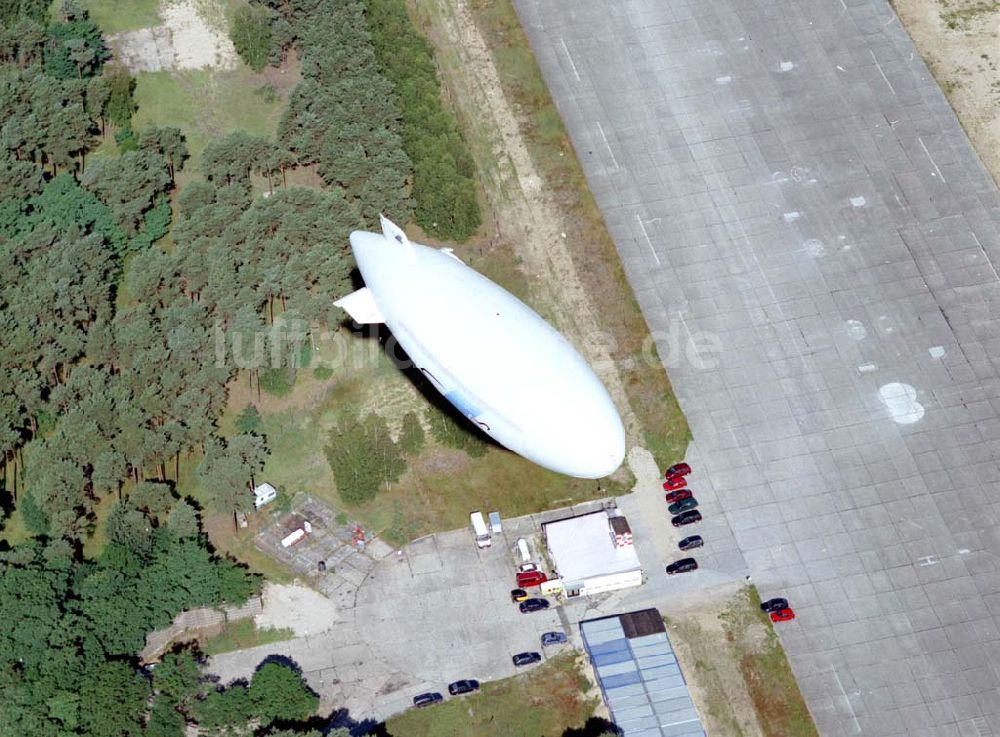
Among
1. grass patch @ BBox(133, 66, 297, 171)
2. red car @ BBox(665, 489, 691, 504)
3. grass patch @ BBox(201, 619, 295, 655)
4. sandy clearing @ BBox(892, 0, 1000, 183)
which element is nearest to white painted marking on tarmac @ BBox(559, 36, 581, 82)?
grass patch @ BBox(133, 66, 297, 171)

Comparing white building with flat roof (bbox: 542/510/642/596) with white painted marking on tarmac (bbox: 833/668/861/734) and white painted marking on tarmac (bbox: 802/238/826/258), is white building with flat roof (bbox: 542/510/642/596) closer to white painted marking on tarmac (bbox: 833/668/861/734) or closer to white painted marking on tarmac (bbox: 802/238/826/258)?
white painted marking on tarmac (bbox: 833/668/861/734)

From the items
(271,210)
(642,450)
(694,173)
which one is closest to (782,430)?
(642,450)

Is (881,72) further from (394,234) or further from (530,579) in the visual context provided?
(530,579)

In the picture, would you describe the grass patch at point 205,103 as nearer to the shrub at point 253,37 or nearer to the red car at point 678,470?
the shrub at point 253,37

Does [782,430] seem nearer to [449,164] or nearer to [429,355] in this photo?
[429,355]

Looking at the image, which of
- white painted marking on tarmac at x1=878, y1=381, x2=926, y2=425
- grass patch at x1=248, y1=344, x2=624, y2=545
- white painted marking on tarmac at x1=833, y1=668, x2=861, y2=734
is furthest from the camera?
white painted marking on tarmac at x1=878, y1=381, x2=926, y2=425

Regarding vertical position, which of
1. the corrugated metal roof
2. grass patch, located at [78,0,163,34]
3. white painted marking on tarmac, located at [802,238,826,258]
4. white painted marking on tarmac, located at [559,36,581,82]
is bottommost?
the corrugated metal roof

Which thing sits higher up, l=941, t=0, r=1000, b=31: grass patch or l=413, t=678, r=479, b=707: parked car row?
l=941, t=0, r=1000, b=31: grass patch
